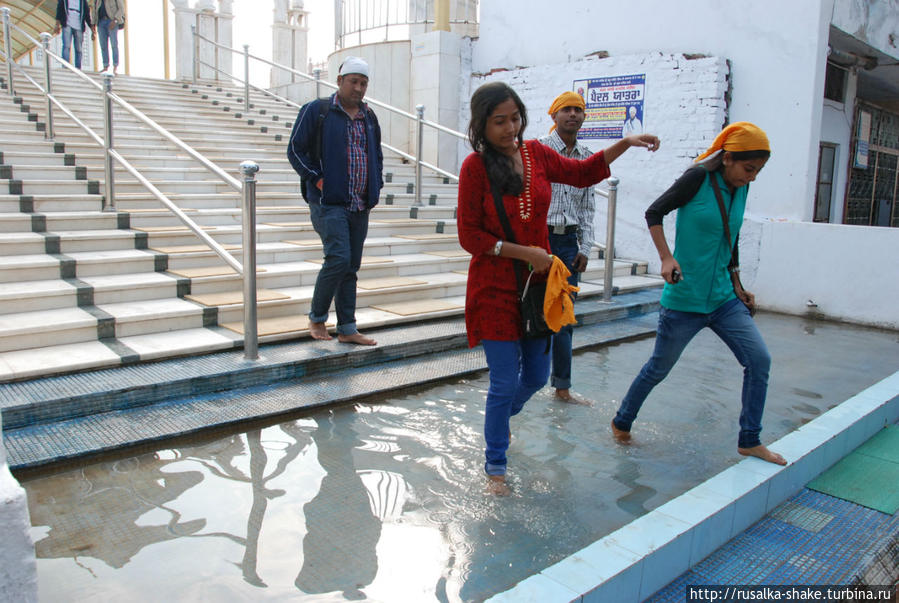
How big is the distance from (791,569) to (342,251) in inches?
113

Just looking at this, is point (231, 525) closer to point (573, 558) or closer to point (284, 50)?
point (573, 558)

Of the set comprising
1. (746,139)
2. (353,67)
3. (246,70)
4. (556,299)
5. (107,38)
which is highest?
(107,38)

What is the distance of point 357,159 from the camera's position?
165 inches

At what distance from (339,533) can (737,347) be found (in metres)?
1.87

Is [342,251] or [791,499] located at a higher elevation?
[342,251]

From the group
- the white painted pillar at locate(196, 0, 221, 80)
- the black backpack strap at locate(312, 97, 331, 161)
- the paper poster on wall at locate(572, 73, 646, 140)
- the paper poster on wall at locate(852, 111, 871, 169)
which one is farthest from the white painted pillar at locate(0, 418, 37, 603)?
the white painted pillar at locate(196, 0, 221, 80)

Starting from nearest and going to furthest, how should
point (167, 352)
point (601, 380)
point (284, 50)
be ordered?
point (167, 352) → point (601, 380) → point (284, 50)

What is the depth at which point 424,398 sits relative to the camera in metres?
4.06

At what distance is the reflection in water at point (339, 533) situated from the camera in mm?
2211

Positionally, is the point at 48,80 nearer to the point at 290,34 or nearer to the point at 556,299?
the point at 556,299

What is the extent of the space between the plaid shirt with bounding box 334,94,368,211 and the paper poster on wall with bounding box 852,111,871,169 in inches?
340

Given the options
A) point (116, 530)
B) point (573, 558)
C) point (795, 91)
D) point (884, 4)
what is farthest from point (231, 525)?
point (884, 4)

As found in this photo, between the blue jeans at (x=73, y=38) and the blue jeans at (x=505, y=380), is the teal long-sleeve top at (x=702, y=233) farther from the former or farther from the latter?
the blue jeans at (x=73, y=38)

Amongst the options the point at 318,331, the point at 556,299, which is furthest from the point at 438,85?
the point at 556,299
